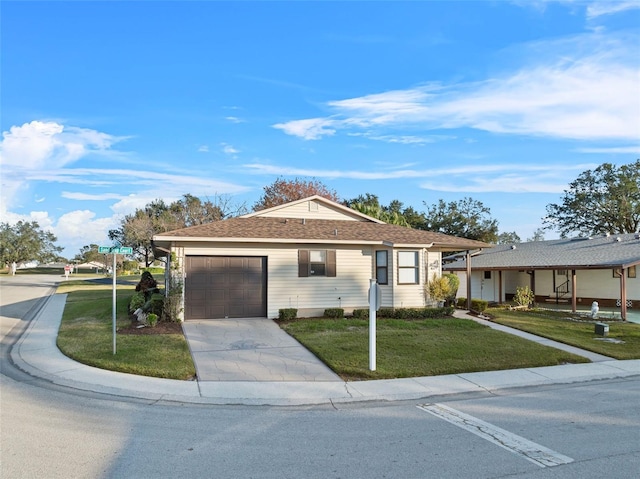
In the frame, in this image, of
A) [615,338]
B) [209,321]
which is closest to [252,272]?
[209,321]

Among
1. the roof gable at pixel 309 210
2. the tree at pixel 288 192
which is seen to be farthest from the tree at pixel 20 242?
the roof gable at pixel 309 210

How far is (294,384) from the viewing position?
8484 millimetres

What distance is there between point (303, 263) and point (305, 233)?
44.4 inches

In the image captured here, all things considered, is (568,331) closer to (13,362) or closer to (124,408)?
(124,408)

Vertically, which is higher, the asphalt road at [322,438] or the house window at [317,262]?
the house window at [317,262]

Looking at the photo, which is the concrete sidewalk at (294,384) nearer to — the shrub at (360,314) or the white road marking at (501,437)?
the white road marking at (501,437)

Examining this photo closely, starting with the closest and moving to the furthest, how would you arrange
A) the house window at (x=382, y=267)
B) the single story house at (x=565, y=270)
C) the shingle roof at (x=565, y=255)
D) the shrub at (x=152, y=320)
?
the shrub at (x=152, y=320) → the house window at (x=382, y=267) → the shingle roof at (x=565, y=255) → the single story house at (x=565, y=270)

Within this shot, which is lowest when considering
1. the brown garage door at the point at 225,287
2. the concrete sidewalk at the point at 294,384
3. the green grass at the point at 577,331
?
the green grass at the point at 577,331

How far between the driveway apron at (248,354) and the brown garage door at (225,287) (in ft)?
2.17

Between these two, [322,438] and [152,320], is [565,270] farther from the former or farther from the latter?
[322,438]

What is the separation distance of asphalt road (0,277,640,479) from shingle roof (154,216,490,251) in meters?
7.84

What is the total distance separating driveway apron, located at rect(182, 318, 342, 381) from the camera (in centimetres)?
909

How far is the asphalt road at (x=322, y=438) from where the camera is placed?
15.4 ft

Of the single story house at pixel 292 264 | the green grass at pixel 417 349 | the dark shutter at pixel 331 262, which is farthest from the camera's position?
the dark shutter at pixel 331 262
